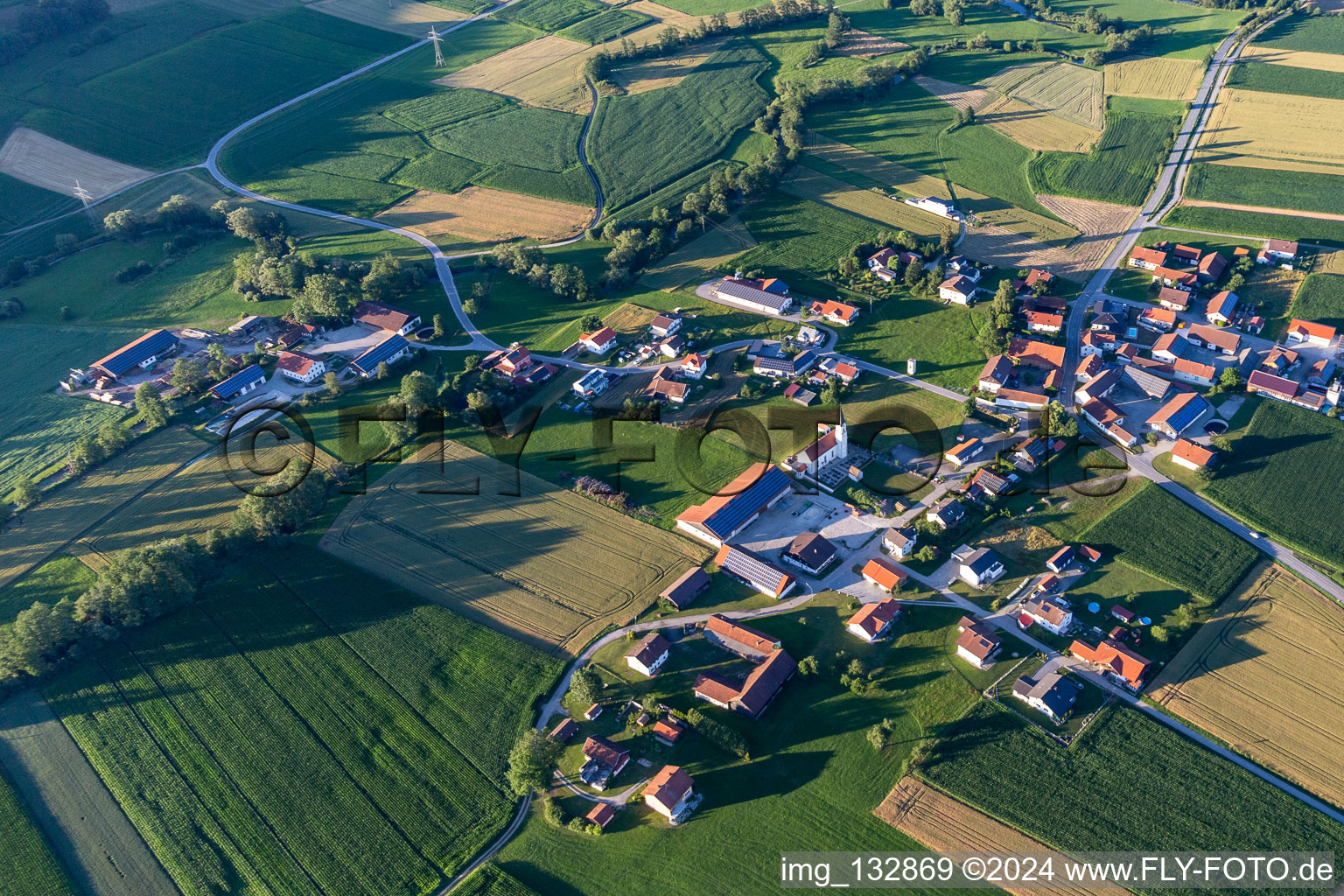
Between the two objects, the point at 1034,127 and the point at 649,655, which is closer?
the point at 649,655

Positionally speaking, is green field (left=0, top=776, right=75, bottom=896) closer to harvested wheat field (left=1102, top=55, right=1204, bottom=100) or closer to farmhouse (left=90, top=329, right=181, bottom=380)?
farmhouse (left=90, top=329, right=181, bottom=380)

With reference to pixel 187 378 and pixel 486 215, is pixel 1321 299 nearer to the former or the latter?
pixel 486 215

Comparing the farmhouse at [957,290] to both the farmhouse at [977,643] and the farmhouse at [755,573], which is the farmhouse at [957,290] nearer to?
the farmhouse at [755,573]

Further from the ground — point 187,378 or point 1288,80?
point 1288,80

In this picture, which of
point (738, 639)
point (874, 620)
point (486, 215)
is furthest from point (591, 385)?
point (486, 215)

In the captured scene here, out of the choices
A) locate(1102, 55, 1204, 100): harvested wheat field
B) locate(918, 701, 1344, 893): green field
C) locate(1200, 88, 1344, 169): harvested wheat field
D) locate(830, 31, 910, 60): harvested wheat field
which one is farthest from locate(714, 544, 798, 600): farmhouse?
locate(830, 31, 910, 60): harvested wheat field

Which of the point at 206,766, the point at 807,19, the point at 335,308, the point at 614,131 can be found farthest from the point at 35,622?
the point at 807,19
